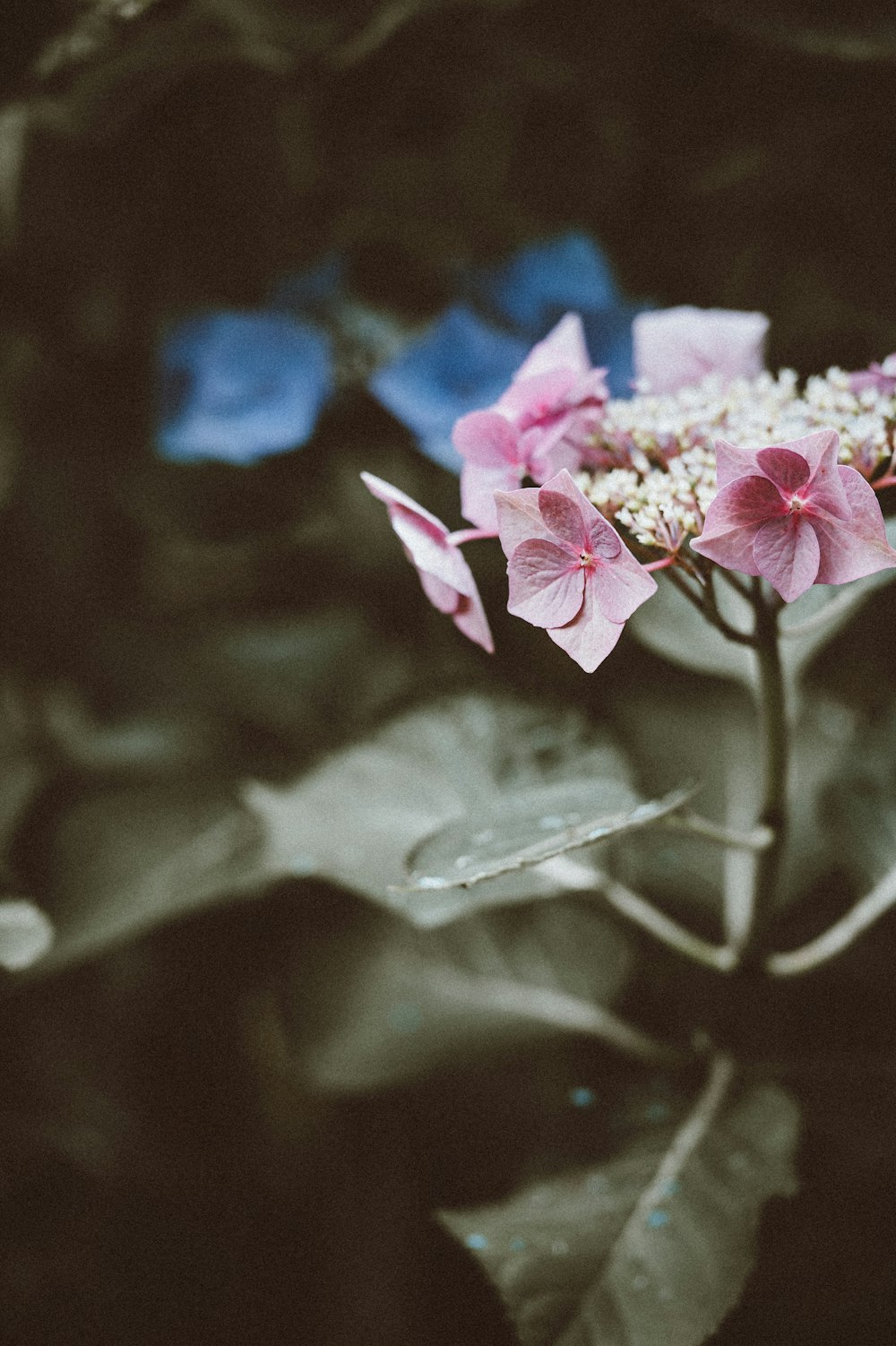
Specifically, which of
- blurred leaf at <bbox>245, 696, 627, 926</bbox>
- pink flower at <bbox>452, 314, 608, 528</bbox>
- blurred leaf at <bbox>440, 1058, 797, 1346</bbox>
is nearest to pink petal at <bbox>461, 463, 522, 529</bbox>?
pink flower at <bbox>452, 314, 608, 528</bbox>

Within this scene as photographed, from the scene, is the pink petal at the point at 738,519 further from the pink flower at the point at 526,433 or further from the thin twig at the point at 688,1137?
the thin twig at the point at 688,1137

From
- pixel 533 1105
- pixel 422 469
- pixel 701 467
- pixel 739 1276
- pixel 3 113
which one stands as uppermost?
pixel 3 113

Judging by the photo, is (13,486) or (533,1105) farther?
(13,486)

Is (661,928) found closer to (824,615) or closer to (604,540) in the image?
(824,615)

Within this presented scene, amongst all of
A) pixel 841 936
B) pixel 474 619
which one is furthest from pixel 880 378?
pixel 841 936

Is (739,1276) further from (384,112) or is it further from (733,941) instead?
(384,112)

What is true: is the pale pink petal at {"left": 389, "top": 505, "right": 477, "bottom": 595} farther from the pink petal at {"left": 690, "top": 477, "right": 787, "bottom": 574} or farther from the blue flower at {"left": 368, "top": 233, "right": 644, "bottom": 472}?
the blue flower at {"left": 368, "top": 233, "right": 644, "bottom": 472}

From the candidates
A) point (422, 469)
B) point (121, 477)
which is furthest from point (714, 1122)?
point (121, 477)
